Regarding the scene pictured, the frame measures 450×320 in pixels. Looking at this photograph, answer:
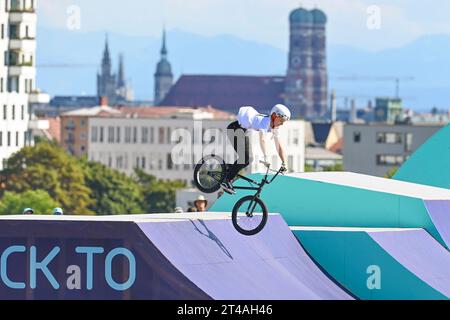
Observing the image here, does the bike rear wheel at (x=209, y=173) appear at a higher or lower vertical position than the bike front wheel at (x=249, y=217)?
higher

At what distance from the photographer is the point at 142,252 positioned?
40.8 metres

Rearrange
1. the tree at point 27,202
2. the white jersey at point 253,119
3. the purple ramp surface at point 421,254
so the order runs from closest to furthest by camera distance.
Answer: the white jersey at point 253,119 < the purple ramp surface at point 421,254 < the tree at point 27,202

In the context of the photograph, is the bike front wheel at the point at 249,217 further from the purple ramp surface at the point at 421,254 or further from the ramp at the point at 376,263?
the purple ramp surface at the point at 421,254

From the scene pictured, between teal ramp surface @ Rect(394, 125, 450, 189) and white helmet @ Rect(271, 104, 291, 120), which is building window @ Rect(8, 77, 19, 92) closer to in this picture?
teal ramp surface @ Rect(394, 125, 450, 189)

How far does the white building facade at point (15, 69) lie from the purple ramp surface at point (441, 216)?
123 metres

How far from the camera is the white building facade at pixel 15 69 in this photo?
6993 inches

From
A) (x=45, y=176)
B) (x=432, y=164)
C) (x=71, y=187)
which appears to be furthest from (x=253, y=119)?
(x=71, y=187)

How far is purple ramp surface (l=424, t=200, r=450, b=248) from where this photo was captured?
175 feet

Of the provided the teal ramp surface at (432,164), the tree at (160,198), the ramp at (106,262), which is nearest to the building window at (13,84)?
the tree at (160,198)

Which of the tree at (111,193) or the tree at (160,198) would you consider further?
the tree at (160,198)

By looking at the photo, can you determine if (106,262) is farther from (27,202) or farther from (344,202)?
(27,202)
